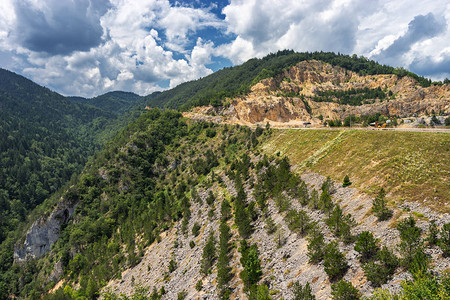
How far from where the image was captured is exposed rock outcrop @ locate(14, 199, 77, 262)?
306 feet

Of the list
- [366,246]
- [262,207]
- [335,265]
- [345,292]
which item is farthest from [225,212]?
[345,292]

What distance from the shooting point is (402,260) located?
1327cm

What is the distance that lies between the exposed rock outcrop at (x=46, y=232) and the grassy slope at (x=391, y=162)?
10314 centimetres

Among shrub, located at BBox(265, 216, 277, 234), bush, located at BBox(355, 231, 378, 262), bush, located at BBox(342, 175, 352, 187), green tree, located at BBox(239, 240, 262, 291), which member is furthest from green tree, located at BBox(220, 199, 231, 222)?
bush, located at BBox(355, 231, 378, 262)

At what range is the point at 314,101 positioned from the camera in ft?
425

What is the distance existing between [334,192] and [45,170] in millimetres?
231751

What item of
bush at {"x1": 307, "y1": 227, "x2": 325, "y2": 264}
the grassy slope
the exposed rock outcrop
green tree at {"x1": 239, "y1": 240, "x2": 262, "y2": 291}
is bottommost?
the exposed rock outcrop

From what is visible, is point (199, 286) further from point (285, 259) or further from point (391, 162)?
point (391, 162)

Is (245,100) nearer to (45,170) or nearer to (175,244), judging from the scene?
(175,244)

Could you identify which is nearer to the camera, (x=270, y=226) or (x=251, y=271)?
(x=251, y=271)

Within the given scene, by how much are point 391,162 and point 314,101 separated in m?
113

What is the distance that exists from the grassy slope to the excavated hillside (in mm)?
57153

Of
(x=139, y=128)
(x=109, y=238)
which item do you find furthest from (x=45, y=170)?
(x=109, y=238)

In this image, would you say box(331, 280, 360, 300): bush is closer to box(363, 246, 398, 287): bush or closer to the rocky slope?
the rocky slope
